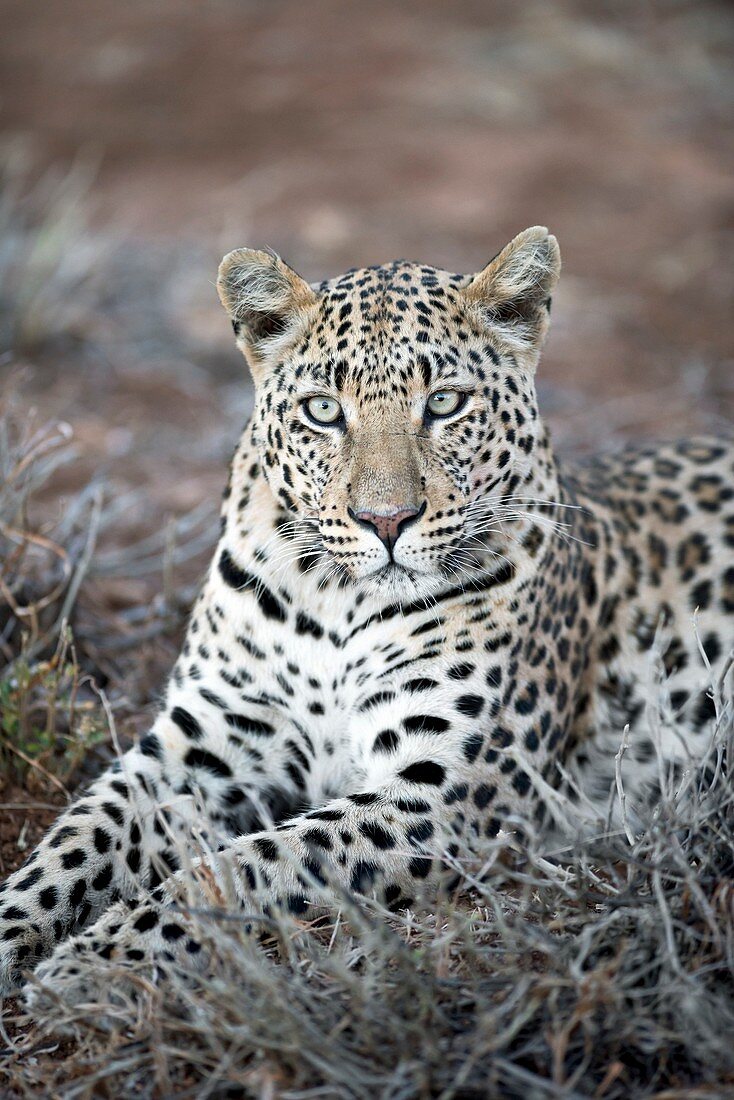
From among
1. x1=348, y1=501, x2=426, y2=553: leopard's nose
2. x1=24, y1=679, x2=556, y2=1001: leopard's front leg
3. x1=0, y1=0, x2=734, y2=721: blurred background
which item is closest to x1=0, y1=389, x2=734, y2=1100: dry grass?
x1=24, y1=679, x2=556, y2=1001: leopard's front leg

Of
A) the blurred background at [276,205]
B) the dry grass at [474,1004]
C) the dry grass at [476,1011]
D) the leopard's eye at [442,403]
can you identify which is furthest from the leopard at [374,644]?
the blurred background at [276,205]

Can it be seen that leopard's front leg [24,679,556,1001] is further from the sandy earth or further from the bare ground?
the sandy earth

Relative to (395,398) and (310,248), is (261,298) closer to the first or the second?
(395,398)

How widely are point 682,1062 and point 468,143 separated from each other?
13723 millimetres

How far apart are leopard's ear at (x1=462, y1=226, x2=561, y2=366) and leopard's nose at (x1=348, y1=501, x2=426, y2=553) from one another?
0.86 metres

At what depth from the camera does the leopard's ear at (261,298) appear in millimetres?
4391

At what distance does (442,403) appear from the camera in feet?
13.7

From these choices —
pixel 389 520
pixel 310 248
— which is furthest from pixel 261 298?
pixel 310 248

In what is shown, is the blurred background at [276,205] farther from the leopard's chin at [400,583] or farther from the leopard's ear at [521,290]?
the leopard's ear at [521,290]

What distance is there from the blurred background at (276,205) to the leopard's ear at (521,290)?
2003 mm

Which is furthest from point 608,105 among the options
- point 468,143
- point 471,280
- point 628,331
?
point 471,280

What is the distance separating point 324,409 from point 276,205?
31.6ft

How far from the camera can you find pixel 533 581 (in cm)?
449

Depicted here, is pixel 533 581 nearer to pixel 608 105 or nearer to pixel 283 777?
pixel 283 777
